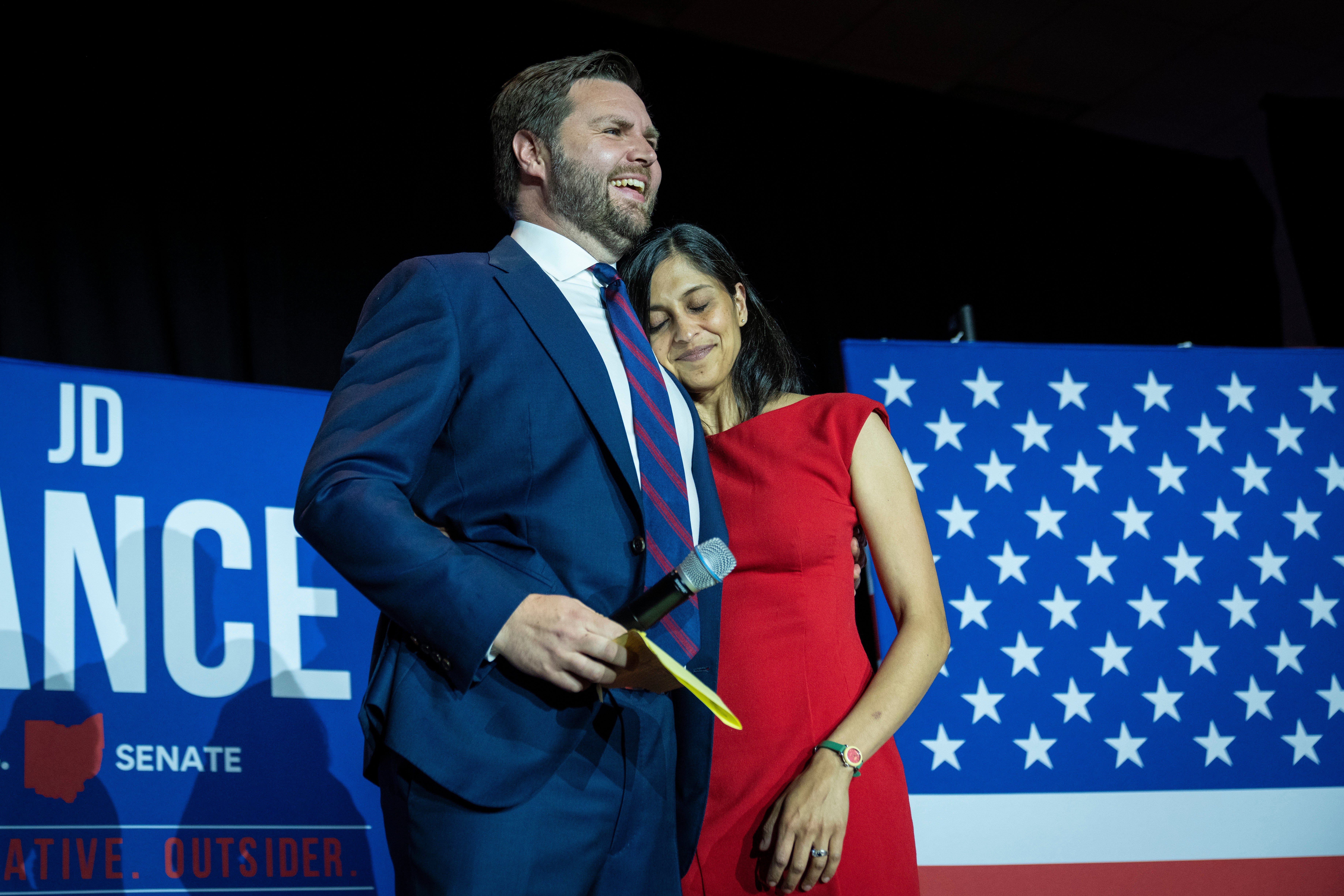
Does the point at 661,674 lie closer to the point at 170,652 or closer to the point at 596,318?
the point at 596,318

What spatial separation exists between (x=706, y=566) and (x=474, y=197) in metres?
2.83

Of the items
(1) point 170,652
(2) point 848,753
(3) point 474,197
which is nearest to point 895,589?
(2) point 848,753

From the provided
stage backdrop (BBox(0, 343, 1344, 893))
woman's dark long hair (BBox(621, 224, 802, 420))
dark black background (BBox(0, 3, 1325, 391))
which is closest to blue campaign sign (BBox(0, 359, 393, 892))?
stage backdrop (BBox(0, 343, 1344, 893))

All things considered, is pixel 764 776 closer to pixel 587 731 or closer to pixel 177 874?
pixel 587 731

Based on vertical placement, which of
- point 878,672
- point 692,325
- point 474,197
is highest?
point 474,197

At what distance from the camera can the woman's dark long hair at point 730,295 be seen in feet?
6.40

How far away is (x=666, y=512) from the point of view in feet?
3.88

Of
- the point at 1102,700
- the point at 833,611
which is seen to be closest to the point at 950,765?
the point at 1102,700

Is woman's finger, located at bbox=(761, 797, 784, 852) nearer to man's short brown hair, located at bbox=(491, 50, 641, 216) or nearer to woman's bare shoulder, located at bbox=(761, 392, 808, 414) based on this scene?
woman's bare shoulder, located at bbox=(761, 392, 808, 414)

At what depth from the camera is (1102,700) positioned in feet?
7.89

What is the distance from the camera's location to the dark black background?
295 centimetres

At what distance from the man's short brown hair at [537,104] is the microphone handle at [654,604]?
0.71 metres

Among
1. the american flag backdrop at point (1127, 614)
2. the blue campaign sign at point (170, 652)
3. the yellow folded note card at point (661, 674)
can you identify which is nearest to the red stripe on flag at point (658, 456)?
the yellow folded note card at point (661, 674)

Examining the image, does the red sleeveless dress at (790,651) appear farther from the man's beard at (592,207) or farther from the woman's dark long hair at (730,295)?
the man's beard at (592,207)
